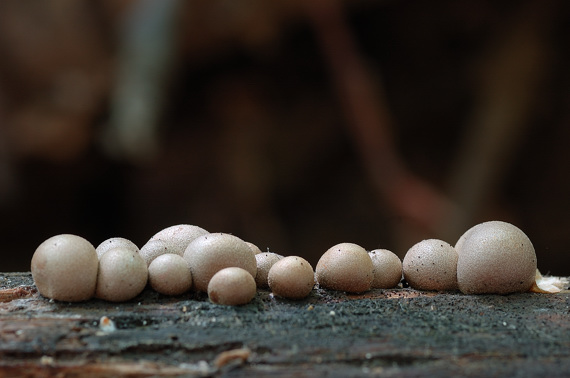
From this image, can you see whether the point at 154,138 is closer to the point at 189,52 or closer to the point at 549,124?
the point at 189,52

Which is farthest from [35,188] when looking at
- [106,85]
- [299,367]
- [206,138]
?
[299,367]

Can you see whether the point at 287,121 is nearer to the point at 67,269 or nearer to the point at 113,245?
the point at 113,245

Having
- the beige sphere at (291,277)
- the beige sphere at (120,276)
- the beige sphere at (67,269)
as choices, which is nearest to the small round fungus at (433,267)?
the beige sphere at (291,277)

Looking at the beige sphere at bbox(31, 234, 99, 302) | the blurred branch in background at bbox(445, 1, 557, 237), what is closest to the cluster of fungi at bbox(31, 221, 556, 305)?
the beige sphere at bbox(31, 234, 99, 302)

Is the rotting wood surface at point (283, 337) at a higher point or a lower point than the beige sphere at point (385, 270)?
lower

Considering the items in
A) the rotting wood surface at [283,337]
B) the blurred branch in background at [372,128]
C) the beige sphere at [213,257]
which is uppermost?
the blurred branch in background at [372,128]

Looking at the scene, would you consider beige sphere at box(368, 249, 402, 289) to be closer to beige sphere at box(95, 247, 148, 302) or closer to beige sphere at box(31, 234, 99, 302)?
beige sphere at box(95, 247, 148, 302)

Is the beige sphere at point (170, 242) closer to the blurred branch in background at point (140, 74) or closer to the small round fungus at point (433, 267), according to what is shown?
the small round fungus at point (433, 267)
